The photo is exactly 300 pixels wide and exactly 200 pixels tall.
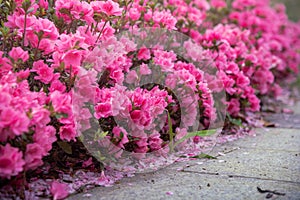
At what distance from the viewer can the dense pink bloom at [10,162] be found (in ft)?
5.98

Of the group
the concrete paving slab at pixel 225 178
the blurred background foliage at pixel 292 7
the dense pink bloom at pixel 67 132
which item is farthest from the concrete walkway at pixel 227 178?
the blurred background foliage at pixel 292 7

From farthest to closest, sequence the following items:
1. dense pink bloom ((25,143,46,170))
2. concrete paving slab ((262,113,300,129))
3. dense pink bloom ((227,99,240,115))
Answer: concrete paving slab ((262,113,300,129)), dense pink bloom ((227,99,240,115)), dense pink bloom ((25,143,46,170))

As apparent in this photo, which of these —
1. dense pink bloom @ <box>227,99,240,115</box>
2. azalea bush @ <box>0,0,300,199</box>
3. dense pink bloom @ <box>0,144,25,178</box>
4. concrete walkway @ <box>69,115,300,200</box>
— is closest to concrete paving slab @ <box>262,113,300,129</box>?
azalea bush @ <box>0,0,300,199</box>

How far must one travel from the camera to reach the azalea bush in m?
1.98

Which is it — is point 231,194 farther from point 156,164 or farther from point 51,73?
point 51,73

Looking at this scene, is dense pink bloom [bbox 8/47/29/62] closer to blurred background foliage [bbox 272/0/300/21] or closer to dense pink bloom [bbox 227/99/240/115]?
dense pink bloom [bbox 227/99/240/115]

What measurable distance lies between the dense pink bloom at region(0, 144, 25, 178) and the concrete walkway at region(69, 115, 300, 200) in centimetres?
33

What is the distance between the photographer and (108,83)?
265cm

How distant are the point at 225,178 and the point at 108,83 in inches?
32.6

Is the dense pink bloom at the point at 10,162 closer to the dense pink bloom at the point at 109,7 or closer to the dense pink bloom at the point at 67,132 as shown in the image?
the dense pink bloom at the point at 67,132

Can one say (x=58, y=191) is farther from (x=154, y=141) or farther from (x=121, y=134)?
(x=154, y=141)

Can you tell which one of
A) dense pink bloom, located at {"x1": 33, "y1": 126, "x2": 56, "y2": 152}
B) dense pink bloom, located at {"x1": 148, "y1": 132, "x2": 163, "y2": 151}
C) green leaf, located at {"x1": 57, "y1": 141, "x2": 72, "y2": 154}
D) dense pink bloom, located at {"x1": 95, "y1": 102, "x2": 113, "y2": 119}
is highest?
dense pink bloom, located at {"x1": 95, "y1": 102, "x2": 113, "y2": 119}

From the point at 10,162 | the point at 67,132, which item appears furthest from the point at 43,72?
the point at 10,162

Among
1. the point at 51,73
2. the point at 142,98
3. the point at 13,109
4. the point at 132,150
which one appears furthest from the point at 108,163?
the point at 13,109
